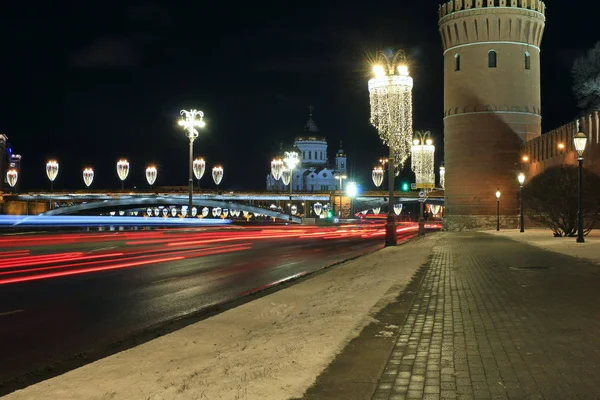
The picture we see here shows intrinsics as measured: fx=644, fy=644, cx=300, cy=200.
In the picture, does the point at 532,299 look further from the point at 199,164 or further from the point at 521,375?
the point at 199,164

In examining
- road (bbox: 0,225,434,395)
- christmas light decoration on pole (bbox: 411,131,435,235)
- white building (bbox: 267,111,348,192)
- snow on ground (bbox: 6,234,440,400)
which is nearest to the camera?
snow on ground (bbox: 6,234,440,400)

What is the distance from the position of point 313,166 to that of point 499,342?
174 metres

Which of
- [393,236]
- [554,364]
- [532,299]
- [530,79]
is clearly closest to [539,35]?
[530,79]

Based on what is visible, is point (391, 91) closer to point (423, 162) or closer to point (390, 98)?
point (390, 98)

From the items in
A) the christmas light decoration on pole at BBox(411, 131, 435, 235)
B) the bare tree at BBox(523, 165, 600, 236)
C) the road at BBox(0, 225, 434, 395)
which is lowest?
the road at BBox(0, 225, 434, 395)

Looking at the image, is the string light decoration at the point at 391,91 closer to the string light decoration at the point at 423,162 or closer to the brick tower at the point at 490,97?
the string light decoration at the point at 423,162

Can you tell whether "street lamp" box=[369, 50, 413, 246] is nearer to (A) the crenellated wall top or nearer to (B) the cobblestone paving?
(B) the cobblestone paving

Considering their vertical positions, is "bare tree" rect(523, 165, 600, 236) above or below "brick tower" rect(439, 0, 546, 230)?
below

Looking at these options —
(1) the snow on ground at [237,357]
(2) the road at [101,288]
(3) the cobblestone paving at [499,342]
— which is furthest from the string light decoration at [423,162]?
(1) the snow on ground at [237,357]

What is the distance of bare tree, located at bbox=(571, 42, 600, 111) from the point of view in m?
58.9

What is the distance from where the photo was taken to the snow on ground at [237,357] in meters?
5.26

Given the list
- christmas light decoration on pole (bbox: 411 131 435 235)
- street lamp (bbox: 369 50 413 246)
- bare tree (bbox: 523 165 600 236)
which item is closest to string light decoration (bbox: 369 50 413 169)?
street lamp (bbox: 369 50 413 246)

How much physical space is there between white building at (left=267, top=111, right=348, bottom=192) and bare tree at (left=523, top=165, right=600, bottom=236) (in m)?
131

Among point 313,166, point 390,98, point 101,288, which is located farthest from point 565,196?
point 313,166
